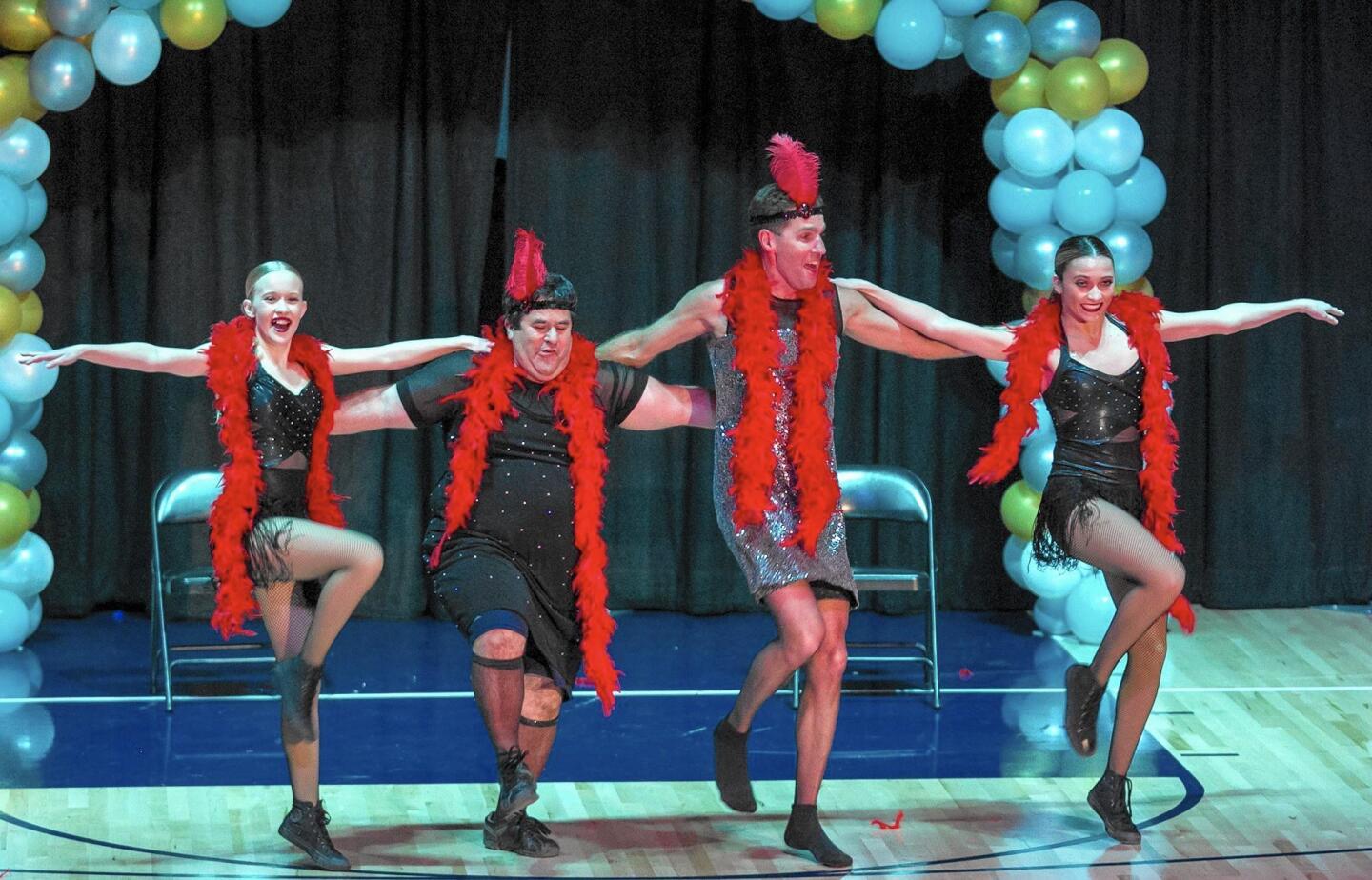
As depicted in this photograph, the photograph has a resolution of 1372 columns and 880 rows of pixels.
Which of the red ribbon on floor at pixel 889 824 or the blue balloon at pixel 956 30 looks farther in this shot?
the blue balloon at pixel 956 30

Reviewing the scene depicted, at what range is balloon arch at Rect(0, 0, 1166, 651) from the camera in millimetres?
6086

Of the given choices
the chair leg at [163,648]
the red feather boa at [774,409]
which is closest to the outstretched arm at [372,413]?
the red feather boa at [774,409]

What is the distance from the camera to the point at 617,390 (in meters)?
4.70

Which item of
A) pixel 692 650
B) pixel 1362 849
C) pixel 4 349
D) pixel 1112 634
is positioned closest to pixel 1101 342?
pixel 1112 634

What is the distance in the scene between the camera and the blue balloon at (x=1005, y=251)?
673 cm

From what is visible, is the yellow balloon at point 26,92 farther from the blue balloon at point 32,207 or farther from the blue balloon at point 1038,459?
the blue balloon at point 1038,459

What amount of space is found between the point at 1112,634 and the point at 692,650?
2.49 m

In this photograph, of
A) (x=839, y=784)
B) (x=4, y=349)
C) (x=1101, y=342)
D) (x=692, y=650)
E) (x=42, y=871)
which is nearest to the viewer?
(x=42, y=871)

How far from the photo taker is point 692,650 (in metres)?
6.92

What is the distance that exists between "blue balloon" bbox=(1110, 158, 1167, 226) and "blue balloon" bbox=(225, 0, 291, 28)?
2961 millimetres

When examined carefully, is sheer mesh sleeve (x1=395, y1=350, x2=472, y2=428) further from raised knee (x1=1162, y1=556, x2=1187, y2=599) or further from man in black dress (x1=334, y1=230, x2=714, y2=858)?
raised knee (x1=1162, y1=556, x2=1187, y2=599)

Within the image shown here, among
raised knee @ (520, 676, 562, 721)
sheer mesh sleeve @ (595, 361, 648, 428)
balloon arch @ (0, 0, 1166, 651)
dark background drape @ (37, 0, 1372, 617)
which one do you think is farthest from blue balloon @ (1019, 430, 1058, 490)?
raised knee @ (520, 676, 562, 721)

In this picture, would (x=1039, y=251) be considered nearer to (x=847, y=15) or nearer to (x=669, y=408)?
(x=847, y=15)

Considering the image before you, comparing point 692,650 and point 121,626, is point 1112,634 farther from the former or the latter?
point 121,626
